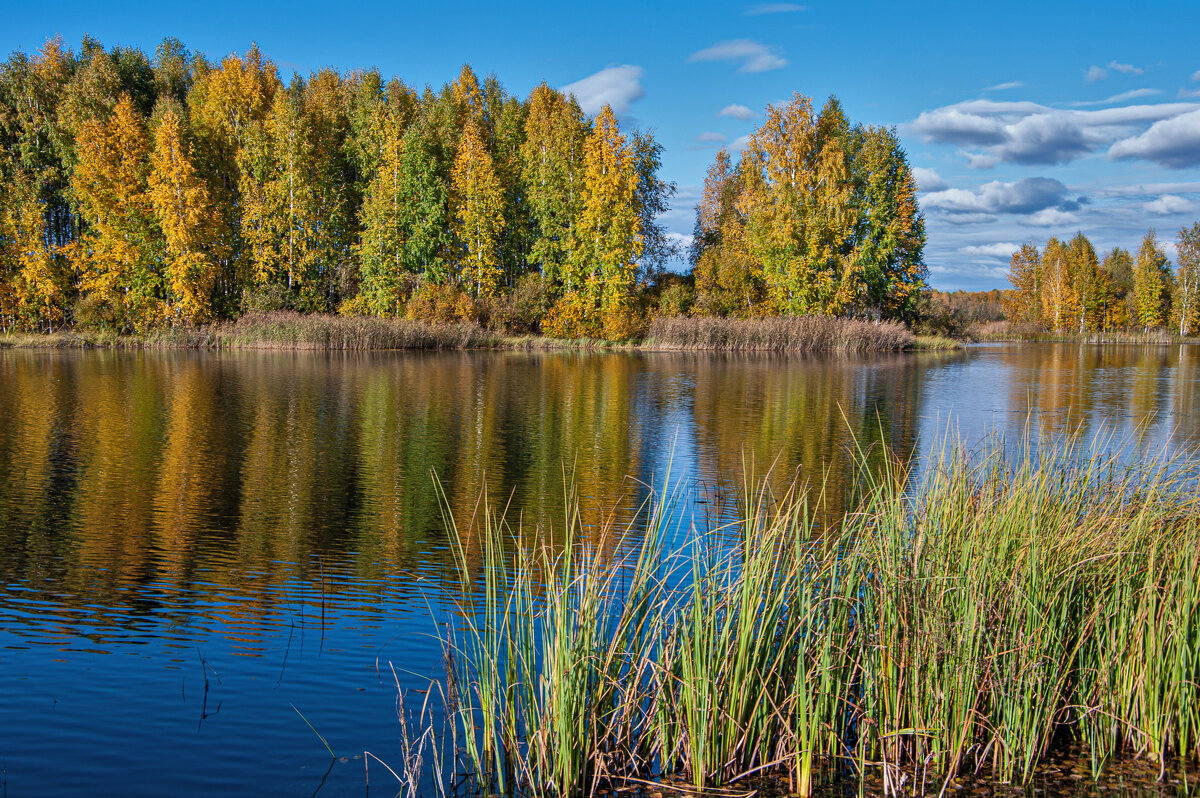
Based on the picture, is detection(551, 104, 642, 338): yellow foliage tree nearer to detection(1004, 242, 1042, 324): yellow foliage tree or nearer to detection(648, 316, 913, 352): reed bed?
detection(648, 316, 913, 352): reed bed

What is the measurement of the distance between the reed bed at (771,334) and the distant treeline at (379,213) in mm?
3195

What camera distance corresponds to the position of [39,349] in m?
41.2

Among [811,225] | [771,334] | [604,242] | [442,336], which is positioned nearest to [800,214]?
[811,225]

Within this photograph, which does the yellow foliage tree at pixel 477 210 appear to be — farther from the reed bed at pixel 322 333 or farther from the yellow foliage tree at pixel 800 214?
the yellow foliage tree at pixel 800 214

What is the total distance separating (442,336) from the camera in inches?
1764

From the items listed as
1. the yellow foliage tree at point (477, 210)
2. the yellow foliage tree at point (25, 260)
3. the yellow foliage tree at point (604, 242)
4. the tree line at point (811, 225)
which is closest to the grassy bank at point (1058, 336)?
the tree line at point (811, 225)

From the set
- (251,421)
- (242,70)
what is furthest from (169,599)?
(242,70)

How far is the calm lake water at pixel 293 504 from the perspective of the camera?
5.14 meters

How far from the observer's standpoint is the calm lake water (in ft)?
16.9

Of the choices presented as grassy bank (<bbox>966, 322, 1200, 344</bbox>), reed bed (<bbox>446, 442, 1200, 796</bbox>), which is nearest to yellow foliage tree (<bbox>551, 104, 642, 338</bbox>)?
grassy bank (<bbox>966, 322, 1200, 344</bbox>)

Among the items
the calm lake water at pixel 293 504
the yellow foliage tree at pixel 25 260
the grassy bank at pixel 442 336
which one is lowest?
the calm lake water at pixel 293 504

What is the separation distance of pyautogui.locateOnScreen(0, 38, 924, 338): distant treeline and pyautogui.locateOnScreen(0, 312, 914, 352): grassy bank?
170cm

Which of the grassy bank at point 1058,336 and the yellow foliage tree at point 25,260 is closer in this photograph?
the yellow foliage tree at point 25,260

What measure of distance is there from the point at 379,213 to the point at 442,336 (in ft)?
27.6
